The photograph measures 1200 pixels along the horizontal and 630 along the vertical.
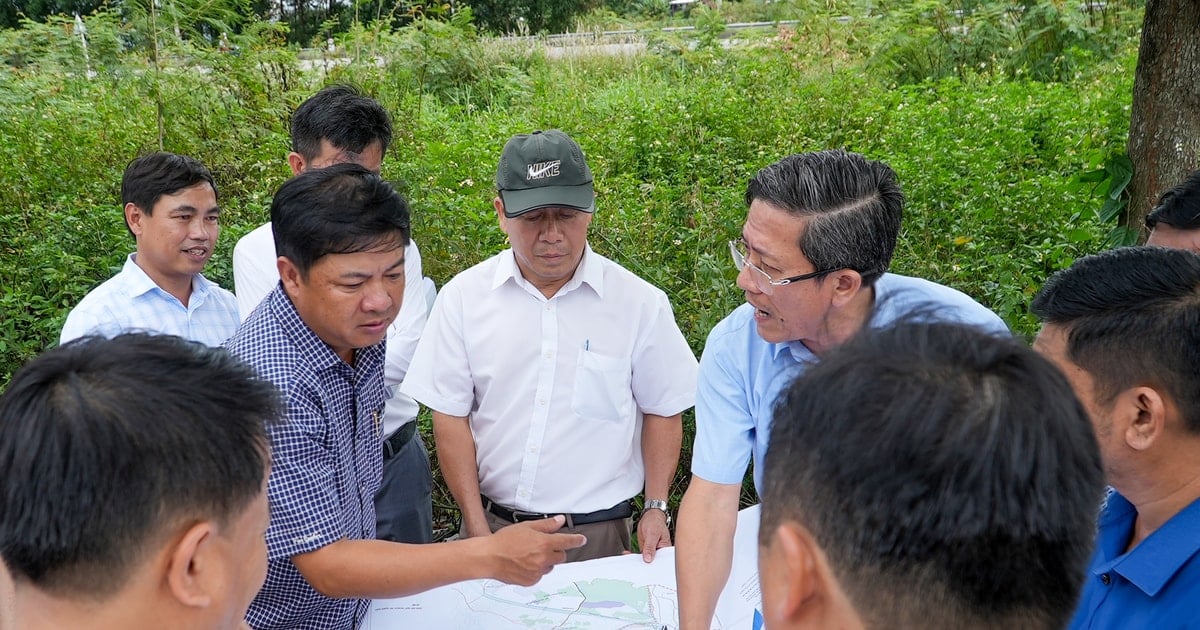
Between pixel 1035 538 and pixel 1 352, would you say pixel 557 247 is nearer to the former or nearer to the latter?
pixel 1035 538

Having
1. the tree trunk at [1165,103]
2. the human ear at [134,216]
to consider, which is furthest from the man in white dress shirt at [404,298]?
the tree trunk at [1165,103]

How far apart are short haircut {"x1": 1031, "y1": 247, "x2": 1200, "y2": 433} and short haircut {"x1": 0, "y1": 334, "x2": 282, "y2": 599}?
1.33 m

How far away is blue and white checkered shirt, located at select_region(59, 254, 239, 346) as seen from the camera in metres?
2.90

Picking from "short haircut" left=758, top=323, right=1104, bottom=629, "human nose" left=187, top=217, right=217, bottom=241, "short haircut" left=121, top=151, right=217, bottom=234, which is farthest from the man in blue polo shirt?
"short haircut" left=121, top=151, right=217, bottom=234

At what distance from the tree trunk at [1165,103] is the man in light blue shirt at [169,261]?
3394 mm

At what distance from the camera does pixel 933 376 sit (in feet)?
2.97

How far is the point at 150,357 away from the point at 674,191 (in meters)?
4.03

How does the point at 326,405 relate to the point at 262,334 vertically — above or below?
below

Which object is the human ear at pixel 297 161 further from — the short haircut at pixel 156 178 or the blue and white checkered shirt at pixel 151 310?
the blue and white checkered shirt at pixel 151 310

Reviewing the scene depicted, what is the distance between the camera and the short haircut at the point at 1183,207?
2.53m

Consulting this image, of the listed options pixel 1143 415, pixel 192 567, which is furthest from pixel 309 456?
pixel 1143 415

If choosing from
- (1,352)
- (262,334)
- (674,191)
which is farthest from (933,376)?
(1,352)

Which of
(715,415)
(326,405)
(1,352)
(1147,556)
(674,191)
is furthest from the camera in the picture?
(674,191)

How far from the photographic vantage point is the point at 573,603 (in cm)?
221
